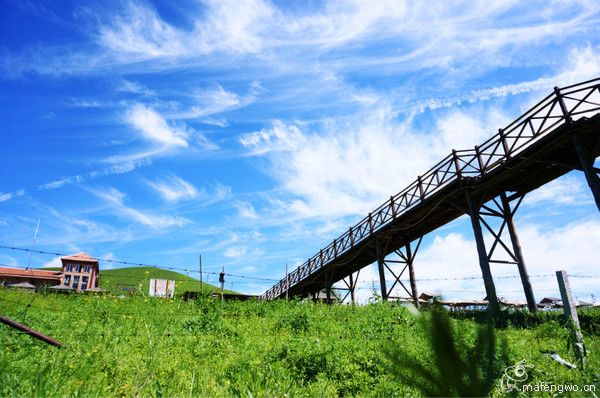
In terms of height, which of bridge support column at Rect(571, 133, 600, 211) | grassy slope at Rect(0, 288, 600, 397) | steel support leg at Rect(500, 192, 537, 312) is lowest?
grassy slope at Rect(0, 288, 600, 397)

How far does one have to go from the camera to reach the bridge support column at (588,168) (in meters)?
9.17

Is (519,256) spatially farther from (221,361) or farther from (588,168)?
(221,361)

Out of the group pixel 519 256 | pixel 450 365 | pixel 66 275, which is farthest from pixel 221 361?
pixel 66 275

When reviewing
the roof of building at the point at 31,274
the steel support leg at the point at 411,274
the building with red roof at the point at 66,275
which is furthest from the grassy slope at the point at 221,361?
the roof of building at the point at 31,274

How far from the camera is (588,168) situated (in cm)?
938

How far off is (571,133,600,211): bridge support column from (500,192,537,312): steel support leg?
350 centimetres

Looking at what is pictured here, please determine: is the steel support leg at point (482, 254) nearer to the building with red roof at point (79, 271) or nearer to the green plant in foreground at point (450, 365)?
the green plant in foreground at point (450, 365)

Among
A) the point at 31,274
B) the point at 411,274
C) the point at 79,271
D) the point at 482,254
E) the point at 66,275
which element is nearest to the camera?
the point at 482,254

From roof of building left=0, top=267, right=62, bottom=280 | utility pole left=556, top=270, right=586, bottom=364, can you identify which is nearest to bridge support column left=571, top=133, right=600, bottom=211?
utility pole left=556, top=270, right=586, bottom=364

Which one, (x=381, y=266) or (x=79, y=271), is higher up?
(x=79, y=271)

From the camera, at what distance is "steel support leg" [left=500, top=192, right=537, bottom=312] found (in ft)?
38.7

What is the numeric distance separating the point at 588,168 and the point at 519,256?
3964mm

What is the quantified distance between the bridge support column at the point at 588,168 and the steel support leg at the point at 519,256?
11.5 ft

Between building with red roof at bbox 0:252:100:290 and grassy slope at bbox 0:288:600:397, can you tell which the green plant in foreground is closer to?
grassy slope at bbox 0:288:600:397
